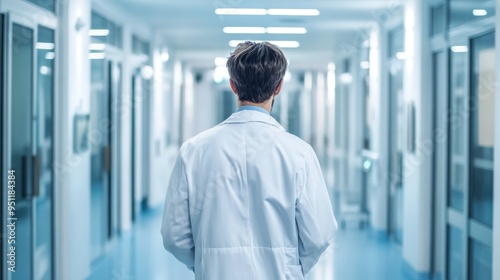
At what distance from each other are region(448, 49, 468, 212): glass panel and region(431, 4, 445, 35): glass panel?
38 centimetres

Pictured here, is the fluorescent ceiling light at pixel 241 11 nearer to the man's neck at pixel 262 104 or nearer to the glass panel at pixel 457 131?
the glass panel at pixel 457 131

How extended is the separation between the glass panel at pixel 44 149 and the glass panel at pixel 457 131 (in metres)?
2.96

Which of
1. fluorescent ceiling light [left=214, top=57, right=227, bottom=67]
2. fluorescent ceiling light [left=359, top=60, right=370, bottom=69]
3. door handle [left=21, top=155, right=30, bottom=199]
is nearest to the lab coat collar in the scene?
door handle [left=21, top=155, right=30, bottom=199]

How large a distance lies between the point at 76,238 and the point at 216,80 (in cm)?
1196

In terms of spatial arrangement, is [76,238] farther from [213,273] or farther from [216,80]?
[216,80]

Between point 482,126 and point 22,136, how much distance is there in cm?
295

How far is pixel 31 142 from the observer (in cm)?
409

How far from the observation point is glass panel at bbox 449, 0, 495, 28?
3.91m

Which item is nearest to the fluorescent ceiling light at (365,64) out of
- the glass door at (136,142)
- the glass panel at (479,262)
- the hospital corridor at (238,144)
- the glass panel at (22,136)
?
the hospital corridor at (238,144)

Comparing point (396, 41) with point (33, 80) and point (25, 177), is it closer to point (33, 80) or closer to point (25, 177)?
point (33, 80)

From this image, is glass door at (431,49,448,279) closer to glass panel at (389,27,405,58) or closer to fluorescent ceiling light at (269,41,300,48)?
glass panel at (389,27,405,58)

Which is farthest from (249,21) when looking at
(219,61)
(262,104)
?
(219,61)

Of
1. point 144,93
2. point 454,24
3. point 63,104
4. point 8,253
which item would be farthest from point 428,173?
point 144,93

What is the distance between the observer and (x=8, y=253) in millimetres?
3627
